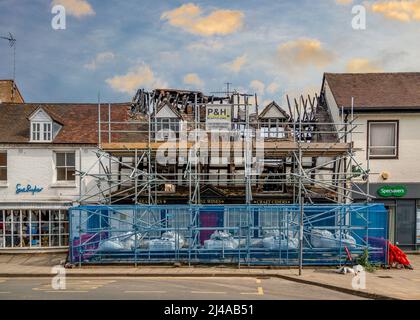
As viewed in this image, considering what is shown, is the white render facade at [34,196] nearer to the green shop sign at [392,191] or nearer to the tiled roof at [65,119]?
the tiled roof at [65,119]

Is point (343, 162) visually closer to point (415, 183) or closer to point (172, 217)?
point (415, 183)

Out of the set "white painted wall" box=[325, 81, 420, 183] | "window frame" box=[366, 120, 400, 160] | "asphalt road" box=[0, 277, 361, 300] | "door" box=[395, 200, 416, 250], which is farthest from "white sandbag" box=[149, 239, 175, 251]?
"door" box=[395, 200, 416, 250]

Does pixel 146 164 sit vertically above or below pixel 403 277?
above

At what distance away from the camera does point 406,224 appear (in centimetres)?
2345

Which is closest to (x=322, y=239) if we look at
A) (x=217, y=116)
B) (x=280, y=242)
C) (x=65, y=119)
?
(x=280, y=242)

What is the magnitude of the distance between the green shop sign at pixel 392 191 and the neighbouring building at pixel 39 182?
47.4ft

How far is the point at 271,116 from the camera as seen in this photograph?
→ 85.1 feet

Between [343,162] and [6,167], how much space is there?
17365mm

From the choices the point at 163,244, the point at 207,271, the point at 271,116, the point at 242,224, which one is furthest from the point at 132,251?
the point at 271,116

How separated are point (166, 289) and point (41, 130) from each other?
13234 mm

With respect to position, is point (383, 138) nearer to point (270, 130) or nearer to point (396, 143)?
point (396, 143)

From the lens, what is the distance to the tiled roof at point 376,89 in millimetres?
23688

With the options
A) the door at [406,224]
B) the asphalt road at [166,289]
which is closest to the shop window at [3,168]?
the asphalt road at [166,289]

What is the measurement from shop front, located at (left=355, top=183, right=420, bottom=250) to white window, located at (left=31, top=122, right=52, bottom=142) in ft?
53.4
